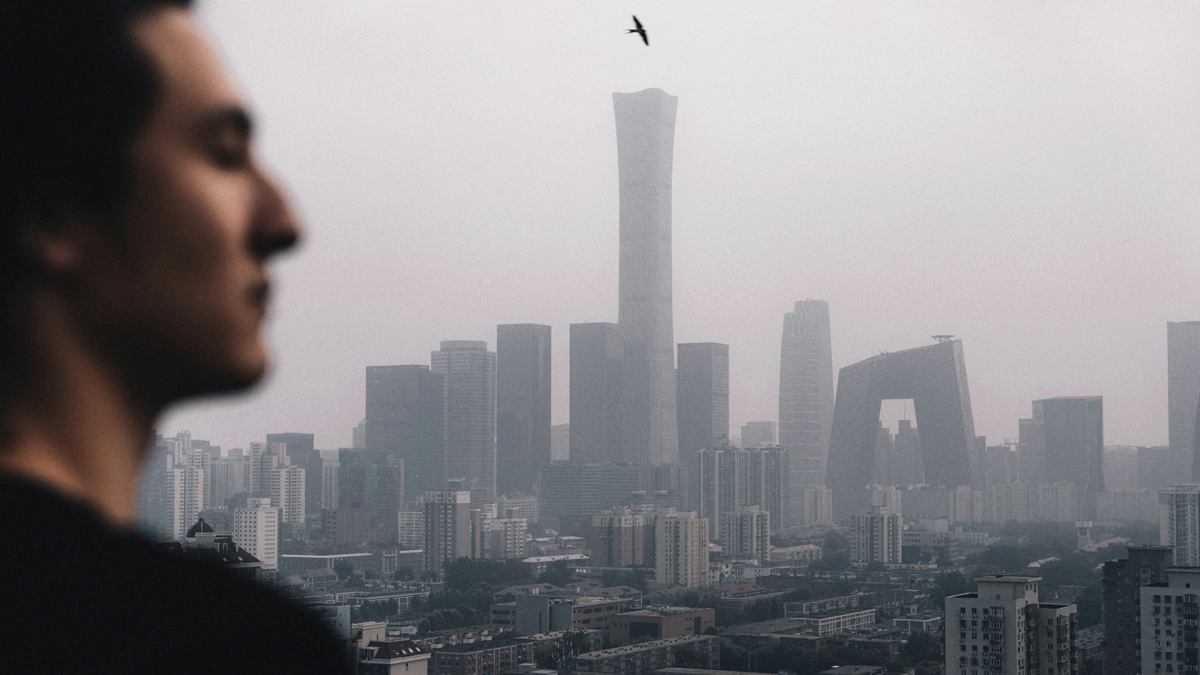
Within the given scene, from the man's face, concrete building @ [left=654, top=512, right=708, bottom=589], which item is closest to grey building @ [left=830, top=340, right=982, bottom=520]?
concrete building @ [left=654, top=512, right=708, bottom=589]

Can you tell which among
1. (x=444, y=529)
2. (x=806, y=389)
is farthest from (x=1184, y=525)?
(x=806, y=389)

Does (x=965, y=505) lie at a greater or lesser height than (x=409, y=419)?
lesser

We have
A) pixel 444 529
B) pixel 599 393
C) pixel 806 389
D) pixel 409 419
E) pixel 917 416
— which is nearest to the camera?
pixel 444 529

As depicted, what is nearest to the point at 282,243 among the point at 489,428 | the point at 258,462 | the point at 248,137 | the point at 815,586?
the point at 248,137

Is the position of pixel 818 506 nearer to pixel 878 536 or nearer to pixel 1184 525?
pixel 878 536

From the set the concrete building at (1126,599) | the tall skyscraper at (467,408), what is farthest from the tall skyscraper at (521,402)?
the concrete building at (1126,599)

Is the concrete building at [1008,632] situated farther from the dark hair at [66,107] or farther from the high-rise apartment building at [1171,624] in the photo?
the dark hair at [66,107]
